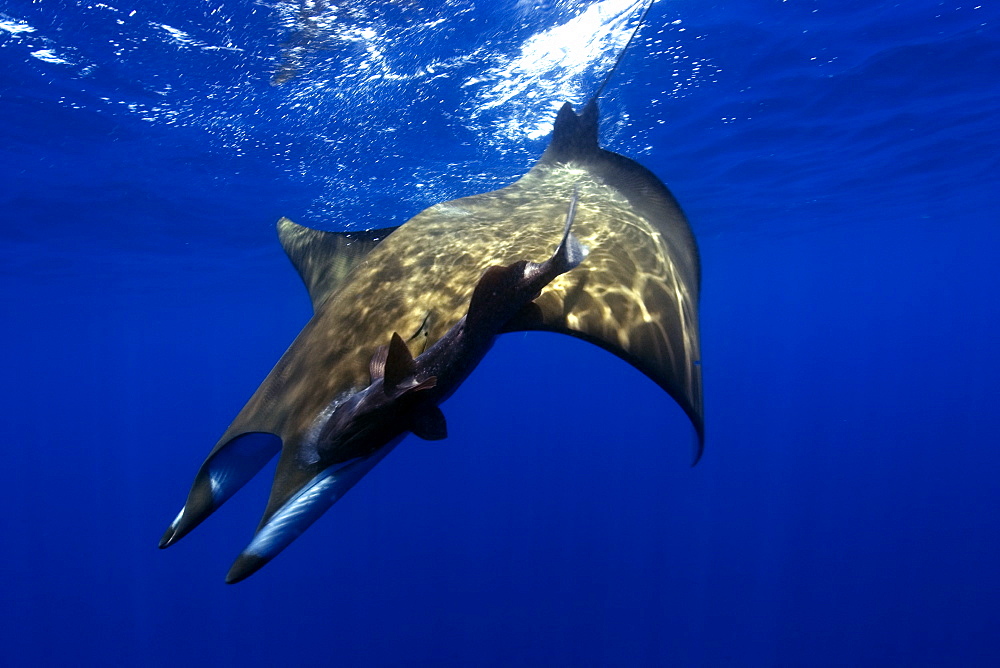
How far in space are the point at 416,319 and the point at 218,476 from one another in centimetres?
123

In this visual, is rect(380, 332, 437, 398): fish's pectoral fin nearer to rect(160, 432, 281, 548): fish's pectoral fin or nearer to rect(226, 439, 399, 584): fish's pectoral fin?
rect(226, 439, 399, 584): fish's pectoral fin

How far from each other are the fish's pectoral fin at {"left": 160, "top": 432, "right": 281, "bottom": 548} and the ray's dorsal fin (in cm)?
192

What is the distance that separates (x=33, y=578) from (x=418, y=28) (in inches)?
1571

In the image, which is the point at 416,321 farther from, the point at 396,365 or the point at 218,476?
the point at 218,476

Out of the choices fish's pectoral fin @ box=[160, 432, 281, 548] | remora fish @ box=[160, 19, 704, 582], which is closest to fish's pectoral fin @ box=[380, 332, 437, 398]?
remora fish @ box=[160, 19, 704, 582]

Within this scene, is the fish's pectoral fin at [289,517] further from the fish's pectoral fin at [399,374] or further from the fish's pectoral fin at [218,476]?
the fish's pectoral fin at [218,476]

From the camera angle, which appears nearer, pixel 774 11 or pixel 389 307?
pixel 389 307

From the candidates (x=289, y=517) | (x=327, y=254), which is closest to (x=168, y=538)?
(x=289, y=517)

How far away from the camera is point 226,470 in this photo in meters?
2.50

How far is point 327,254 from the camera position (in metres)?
4.65

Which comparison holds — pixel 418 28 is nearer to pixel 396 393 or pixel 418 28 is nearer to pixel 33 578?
pixel 396 393

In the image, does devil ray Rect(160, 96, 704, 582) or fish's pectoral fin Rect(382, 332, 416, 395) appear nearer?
fish's pectoral fin Rect(382, 332, 416, 395)

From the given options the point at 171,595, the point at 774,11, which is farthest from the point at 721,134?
the point at 171,595

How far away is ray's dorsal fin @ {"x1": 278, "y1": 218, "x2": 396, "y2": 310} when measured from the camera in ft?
14.5
